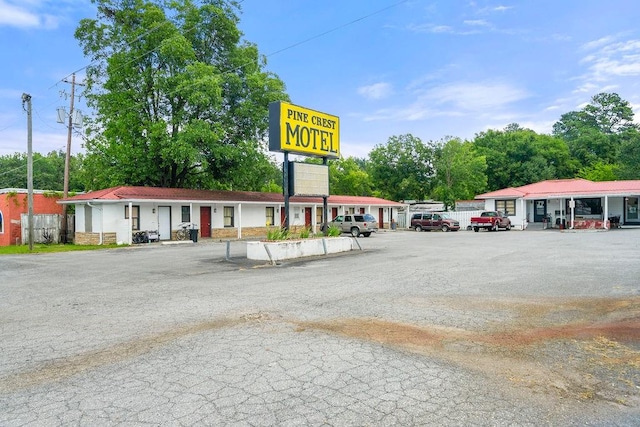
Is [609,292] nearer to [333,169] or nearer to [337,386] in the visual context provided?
[337,386]

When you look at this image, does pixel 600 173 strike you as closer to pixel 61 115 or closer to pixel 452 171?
pixel 452 171

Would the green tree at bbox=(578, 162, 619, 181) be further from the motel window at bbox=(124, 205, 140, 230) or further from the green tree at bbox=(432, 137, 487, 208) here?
the motel window at bbox=(124, 205, 140, 230)

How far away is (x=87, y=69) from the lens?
102ft

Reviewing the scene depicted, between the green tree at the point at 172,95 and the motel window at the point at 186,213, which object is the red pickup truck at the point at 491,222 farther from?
the motel window at the point at 186,213

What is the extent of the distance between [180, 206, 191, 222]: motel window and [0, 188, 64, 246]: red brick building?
355 inches

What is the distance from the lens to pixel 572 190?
36094 mm

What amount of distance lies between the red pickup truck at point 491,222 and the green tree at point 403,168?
543 inches

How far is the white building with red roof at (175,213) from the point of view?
25.5 metres

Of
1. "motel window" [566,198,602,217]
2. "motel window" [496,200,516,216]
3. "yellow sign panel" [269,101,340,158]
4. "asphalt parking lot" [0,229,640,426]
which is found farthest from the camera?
"motel window" [496,200,516,216]

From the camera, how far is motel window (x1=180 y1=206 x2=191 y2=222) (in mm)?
28730

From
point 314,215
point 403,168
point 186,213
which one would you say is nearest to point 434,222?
point 314,215

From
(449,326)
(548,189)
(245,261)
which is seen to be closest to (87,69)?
(245,261)

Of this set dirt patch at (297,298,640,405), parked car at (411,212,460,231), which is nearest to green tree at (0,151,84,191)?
parked car at (411,212,460,231)

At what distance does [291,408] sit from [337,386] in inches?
24.6
